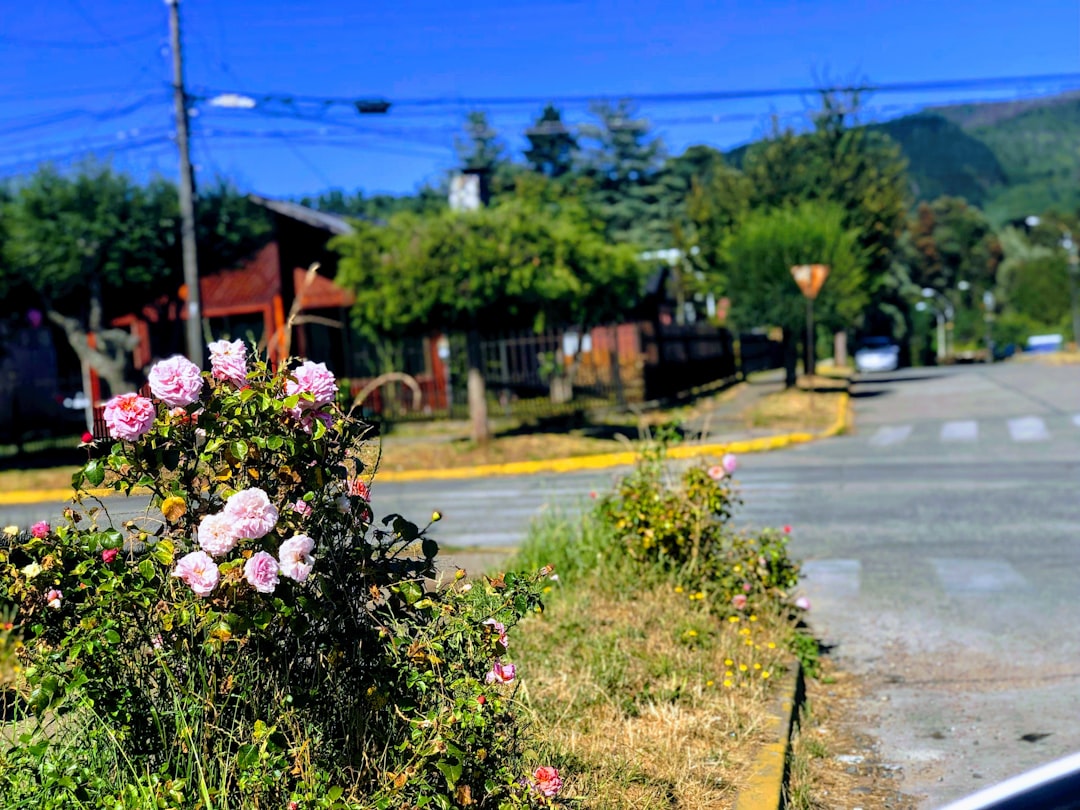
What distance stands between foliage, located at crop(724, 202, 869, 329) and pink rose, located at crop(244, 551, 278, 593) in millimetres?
23911

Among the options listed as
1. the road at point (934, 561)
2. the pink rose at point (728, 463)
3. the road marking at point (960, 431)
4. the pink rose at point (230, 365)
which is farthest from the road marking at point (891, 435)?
the pink rose at point (230, 365)

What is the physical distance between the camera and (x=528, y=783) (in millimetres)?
3145

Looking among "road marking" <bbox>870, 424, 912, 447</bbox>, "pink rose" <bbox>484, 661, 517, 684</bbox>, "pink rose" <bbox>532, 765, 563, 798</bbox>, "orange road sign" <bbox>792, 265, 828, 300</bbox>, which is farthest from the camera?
"orange road sign" <bbox>792, 265, 828, 300</bbox>

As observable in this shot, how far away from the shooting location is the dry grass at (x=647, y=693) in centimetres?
384

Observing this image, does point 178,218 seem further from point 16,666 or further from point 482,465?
point 16,666

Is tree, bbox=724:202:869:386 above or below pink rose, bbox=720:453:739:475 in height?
above

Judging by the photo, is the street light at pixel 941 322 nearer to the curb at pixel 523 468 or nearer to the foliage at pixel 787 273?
the foliage at pixel 787 273

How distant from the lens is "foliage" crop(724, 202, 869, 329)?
25.9m

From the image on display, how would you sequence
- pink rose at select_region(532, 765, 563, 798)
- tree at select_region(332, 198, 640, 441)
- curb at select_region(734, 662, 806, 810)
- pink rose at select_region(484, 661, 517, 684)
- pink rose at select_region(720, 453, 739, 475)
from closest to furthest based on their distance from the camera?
pink rose at select_region(532, 765, 563, 798), pink rose at select_region(484, 661, 517, 684), curb at select_region(734, 662, 806, 810), pink rose at select_region(720, 453, 739, 475), tree at select_region(332, 198, 640, 441)

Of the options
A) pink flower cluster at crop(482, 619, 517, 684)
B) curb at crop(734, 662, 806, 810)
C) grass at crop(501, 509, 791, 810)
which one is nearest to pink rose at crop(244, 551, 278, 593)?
pink flower cluster at crop(482, 619, 517, 684)

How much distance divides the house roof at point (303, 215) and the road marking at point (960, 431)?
1281 cm

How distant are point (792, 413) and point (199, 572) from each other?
763 inches

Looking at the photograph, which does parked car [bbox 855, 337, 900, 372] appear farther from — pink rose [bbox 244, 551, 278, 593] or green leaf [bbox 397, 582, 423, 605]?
pink rose [bbox 244, 551, 278, 593]

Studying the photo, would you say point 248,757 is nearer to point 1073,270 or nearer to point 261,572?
point 261,572
